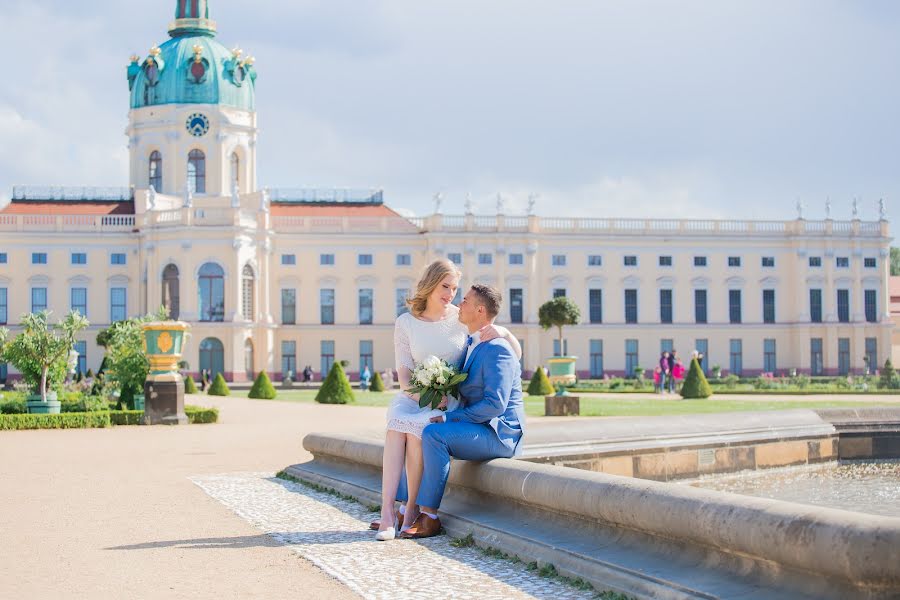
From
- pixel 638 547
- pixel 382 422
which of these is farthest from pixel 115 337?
pixel 638 547

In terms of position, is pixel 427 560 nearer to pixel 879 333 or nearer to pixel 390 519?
pixel 390 519

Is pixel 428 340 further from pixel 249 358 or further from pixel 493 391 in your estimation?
pixel 249 358

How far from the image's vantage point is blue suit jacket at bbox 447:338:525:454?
6867mm

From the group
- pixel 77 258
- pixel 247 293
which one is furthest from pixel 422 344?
pixel 77 258

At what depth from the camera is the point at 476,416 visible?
6965 mm

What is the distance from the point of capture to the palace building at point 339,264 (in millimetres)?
51156

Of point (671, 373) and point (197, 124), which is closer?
point (671, 373)

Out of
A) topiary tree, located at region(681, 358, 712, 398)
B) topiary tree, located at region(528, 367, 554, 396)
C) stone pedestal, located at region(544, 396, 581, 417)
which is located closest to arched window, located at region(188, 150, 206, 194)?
topiary tree, located at region(528, 367, 554, 396)

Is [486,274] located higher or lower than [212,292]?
higher

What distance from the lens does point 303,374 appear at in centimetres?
5253

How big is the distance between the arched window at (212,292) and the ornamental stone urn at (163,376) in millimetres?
29417

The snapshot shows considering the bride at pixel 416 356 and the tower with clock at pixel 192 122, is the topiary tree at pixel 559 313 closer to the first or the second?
the tower with clock at pixel 192 122

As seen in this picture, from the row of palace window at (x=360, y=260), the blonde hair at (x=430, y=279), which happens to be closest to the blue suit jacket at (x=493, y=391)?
the blonde hair at (x=430, y=279)

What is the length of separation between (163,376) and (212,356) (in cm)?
2927
